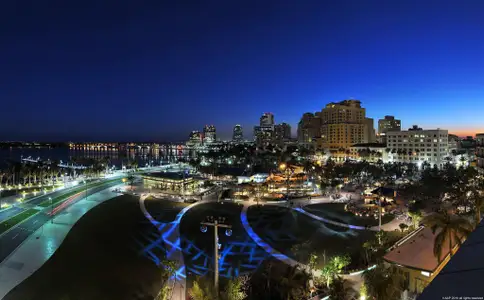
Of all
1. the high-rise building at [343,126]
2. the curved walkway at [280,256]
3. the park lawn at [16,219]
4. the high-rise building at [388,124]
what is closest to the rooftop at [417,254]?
the curved walkway at [280,256]

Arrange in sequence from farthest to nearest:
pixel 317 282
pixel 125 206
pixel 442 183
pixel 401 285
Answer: pixel 442 183 < pixel 125 206 < pixel 317 282 < pixel 401 285

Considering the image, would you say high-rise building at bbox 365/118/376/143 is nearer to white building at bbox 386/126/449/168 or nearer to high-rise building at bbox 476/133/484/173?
white building at bbox 386/126/449/168

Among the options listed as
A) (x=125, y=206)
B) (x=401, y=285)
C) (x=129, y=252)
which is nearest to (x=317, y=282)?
(x=401, y=285)

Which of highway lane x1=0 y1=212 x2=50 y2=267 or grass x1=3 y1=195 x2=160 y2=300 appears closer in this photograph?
grass x1=3 y1=195 x2=160 y2=300

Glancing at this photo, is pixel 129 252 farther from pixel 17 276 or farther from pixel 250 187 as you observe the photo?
pixel 250 187

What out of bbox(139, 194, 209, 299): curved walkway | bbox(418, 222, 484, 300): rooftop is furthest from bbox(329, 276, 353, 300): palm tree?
bbox(418, 222, 484, 300): rooftop

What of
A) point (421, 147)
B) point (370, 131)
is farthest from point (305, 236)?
point (370, 131)

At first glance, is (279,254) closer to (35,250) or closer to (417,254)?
(417,254)
